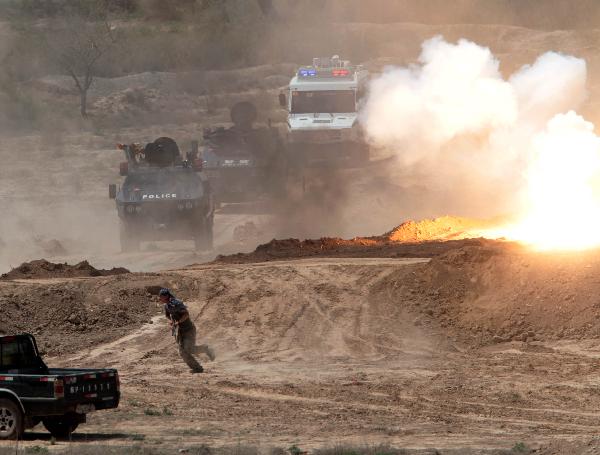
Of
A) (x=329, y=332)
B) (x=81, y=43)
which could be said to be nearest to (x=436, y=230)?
(x=329, y=332)

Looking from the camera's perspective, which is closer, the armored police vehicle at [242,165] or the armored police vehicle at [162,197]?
the armored police vehicle at [162,197]

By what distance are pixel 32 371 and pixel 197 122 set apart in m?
43.8

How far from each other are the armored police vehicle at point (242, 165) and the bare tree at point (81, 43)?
17999mm

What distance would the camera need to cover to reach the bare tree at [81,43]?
63.1m

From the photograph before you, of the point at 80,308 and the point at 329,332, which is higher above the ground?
the point at 80,308

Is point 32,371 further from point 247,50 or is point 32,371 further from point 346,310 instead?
point 247,50

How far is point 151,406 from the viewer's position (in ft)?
61.9

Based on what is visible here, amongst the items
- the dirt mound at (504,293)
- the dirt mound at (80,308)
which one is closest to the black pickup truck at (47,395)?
the dirt mound at (80,308)

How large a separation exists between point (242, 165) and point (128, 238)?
7.81 m

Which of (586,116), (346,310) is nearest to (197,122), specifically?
(586,116)

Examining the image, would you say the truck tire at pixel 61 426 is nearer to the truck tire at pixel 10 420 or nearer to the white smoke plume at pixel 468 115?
the truck tire at pixel 10 420

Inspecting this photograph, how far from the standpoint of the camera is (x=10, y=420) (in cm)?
1598

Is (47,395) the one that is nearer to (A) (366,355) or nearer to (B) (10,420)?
(B) (10,420)

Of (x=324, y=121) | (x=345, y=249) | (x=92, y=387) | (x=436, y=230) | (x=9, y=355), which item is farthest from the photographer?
(x=324, y=121)
